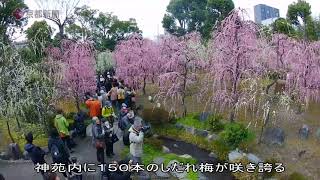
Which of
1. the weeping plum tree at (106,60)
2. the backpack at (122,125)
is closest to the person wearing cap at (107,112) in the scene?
the backpack at (122,125)

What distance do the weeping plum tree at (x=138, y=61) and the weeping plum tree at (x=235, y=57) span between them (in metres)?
6.60

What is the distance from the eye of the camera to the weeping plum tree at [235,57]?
50.6 ft

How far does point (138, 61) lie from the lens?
22.6m

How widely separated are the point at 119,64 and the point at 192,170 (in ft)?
40.8

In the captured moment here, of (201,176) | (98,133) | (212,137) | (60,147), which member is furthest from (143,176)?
(212,137)

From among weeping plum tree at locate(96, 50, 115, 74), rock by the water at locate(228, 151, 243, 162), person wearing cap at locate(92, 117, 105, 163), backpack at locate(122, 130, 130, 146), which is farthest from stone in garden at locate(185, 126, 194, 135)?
weeping plum tree at locate(96, 50, 115, 74)

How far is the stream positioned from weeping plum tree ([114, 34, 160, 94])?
21.3ft

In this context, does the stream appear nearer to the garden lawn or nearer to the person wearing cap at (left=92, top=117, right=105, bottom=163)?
the garden lawn

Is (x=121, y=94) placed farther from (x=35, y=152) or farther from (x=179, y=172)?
(x=35, y=152)

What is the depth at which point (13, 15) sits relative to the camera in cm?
3222

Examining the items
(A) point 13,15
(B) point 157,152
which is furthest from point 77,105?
(A) point 13,15

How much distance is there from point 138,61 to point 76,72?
413 centimetres

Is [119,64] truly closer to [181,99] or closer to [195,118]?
[181,99]

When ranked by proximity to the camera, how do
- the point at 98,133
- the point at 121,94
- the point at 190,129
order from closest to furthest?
1. the point at 98,133
2. the point at 190,129
3. the point at 121,94
